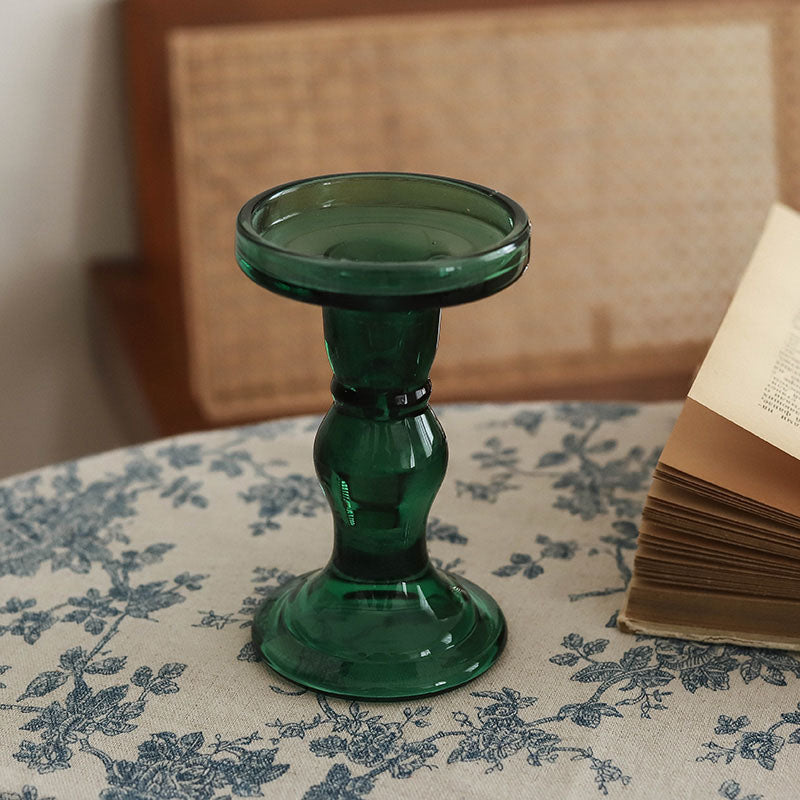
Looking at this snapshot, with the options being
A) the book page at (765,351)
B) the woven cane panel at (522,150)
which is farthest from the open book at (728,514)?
the woven cane panel at (522,150)

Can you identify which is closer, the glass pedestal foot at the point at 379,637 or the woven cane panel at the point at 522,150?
the glass pedestal foot at the point at 379,637

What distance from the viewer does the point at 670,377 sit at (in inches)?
61.1

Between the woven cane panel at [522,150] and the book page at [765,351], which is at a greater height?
the book page at [765,351]

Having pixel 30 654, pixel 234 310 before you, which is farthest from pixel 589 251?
pixel 30 654

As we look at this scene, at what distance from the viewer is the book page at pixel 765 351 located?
0.62 m

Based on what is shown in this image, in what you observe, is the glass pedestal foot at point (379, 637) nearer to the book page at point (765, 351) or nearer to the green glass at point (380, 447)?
the green glass at point (380, 447)

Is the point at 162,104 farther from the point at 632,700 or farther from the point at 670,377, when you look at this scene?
the point at 632,700

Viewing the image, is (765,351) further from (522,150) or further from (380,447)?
(522,150)

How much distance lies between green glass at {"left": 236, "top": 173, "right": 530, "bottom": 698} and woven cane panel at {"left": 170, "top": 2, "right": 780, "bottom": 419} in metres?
0.80

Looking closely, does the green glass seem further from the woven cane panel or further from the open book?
the woven cane panel

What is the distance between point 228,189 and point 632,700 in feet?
3.06

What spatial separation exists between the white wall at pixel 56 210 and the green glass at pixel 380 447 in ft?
3.03

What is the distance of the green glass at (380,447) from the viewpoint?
0.54m

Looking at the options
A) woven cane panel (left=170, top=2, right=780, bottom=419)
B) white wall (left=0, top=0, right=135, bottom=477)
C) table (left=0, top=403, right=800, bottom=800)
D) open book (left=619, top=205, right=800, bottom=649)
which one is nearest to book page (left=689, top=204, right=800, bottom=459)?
open book (left=619, top=205, right=800, bottom=649)
